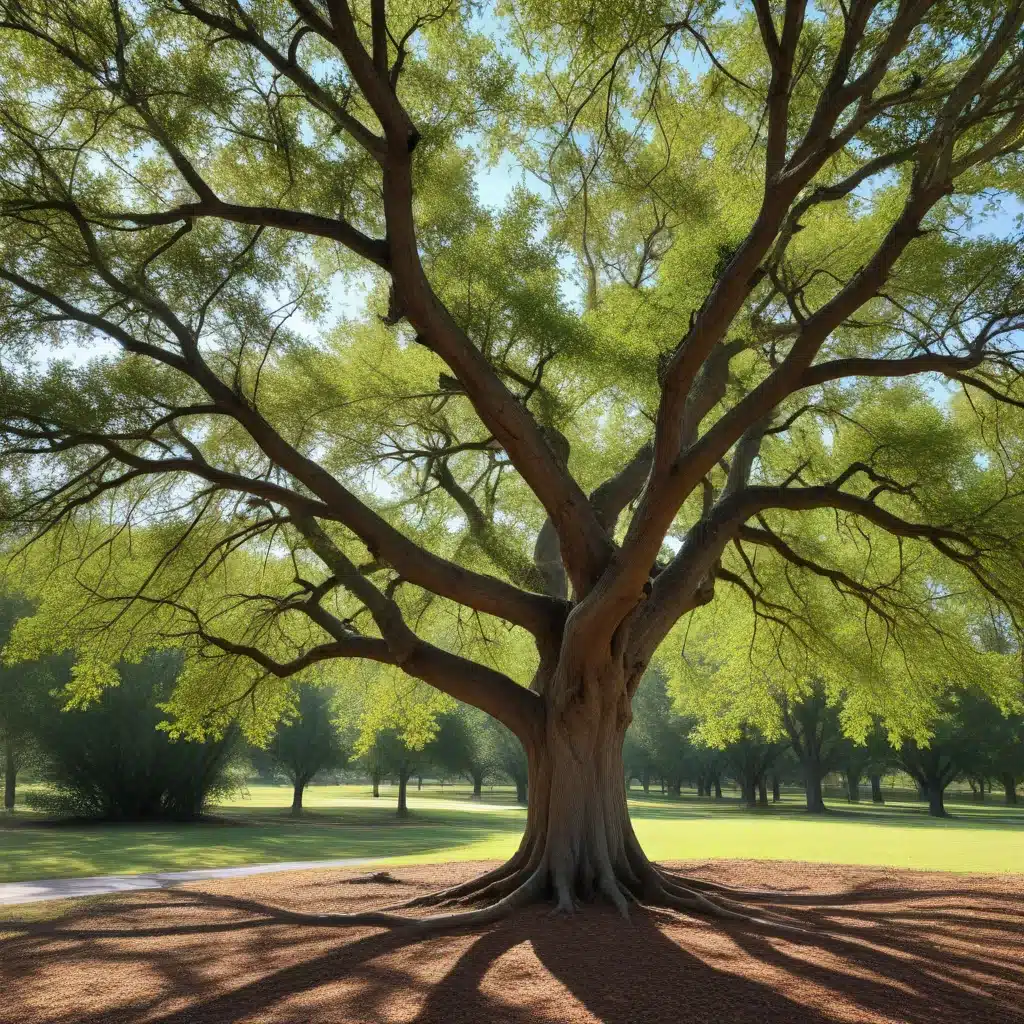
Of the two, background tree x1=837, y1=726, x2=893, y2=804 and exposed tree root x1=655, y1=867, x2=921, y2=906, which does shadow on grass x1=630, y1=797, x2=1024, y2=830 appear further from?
exposed tree root x1=655, y1=867, x2=921, y2=906

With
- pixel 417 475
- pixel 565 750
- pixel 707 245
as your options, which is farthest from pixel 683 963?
pixel 417 475

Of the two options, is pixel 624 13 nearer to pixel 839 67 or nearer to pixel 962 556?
pixel 839 67

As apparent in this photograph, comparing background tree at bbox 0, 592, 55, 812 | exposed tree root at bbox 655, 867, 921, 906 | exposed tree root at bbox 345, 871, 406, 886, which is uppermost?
background tree at bbox 0, 592, 55, 812

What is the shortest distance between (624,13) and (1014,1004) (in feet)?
25.4

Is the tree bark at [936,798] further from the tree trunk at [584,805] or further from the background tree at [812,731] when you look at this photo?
the tree trunk at [584,805]

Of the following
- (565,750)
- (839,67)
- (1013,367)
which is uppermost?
(839,67)

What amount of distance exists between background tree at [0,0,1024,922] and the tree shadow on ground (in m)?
1.44

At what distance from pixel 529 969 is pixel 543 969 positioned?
0.32ft

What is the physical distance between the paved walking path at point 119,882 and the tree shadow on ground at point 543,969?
275 cm

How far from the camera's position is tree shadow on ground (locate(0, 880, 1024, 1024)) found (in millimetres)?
4508

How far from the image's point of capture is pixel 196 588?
1170 cm

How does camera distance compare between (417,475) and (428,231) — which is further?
(417,475)

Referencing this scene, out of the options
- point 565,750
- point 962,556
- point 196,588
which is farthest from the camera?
point 196,588

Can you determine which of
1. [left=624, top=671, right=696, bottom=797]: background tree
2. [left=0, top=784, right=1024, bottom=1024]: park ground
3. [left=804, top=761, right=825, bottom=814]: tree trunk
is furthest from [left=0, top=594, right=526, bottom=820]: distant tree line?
[left=624, top=671, right=696, bottom=797]: background tree
